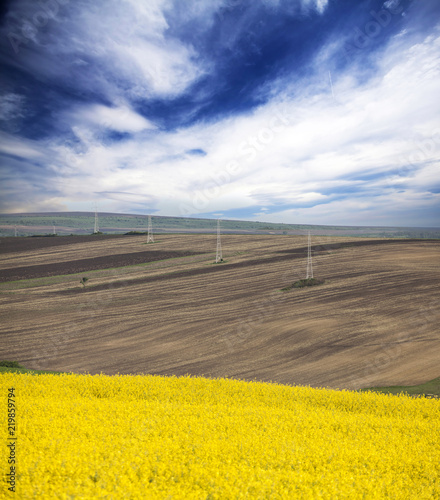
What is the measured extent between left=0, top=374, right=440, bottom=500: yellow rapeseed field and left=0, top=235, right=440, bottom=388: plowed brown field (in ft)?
25.9

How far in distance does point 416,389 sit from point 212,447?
1289 centimetres

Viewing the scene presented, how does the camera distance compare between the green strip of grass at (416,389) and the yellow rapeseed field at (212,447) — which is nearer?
the yellow rapeseed field at (212,447)

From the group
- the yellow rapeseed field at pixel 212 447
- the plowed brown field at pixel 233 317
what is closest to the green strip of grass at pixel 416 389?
the plowed brown field at pixel 233 317

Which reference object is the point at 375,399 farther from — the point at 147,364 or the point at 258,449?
the point at 147,364

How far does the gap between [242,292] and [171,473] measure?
91.8 feet

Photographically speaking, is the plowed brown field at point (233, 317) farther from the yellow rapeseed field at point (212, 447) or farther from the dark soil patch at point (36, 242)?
the yellow rapeseed field at point (212, 447)

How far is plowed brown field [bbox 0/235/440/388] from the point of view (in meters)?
18.1

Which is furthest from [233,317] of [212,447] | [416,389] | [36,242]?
[36,242]

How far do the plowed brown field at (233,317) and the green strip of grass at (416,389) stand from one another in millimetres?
701

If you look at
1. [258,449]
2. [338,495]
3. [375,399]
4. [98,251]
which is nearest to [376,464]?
[338,495]

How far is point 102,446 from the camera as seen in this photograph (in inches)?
229

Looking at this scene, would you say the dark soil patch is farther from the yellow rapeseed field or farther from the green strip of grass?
the green strip of grass

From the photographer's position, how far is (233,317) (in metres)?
26.1

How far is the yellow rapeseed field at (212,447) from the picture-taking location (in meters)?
4.91
